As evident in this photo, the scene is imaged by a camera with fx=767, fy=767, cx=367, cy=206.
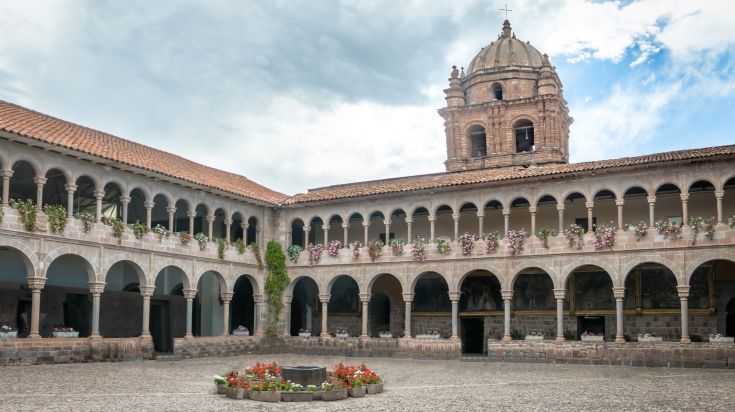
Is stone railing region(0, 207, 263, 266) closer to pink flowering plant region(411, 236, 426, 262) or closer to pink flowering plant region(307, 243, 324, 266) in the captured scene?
pink flowering plant region(307, 243, 324, 266)

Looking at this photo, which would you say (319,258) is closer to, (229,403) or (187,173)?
(187,173)

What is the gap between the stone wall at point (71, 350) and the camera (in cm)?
2155

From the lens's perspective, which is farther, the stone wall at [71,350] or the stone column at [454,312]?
the stone column at [454,312]

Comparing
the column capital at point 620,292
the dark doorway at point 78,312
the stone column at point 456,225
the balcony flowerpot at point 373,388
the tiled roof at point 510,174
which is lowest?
the balcony flowerpot at point 373,388

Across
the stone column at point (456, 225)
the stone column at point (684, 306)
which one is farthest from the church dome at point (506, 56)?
the stone column at point (684, 306)

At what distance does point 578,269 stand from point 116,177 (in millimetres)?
16688

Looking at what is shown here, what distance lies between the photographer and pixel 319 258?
31.6 m

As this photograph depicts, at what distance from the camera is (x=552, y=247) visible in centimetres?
2703

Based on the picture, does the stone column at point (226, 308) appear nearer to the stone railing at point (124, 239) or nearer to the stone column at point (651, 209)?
the stone railing at point (124, 239)

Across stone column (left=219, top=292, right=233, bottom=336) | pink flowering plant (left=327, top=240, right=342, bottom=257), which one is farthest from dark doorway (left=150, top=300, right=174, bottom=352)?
pink flowering plant (left=327, top=240, right=342, bottom=257)

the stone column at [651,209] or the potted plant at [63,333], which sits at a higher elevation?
the stone column at [651,209]

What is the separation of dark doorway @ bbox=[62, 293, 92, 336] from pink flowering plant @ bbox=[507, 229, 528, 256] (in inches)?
618

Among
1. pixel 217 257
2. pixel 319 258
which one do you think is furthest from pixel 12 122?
pixel 319 258

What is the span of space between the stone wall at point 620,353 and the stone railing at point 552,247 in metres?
3.15
